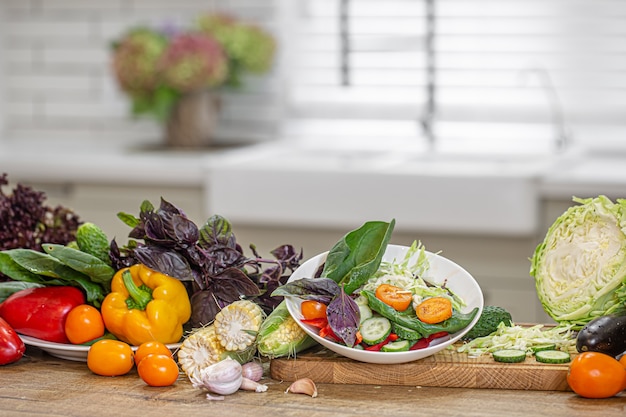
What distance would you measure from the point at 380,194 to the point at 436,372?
1.50 meters

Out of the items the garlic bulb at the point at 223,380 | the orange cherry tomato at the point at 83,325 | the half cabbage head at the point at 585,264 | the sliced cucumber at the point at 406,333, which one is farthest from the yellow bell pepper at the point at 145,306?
the half cabbage head at the point at 585,264

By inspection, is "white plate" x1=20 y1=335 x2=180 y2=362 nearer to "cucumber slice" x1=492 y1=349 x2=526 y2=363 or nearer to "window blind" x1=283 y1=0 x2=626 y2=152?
"cucumber slice" x1=492 y1=349 x2=526 y2=363

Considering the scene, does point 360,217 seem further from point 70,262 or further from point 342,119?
point 70,262

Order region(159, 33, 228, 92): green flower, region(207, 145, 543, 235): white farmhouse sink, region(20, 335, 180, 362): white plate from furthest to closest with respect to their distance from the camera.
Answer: region(159, 33, 228, 92): green flower
region(207, 145, 543, 235): white farmhouse sink
region(20, 335, 180, 362): white plate

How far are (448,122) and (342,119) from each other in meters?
0.42

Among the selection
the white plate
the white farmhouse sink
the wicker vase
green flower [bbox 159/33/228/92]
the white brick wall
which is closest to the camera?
the white plate

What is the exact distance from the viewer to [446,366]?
51.2 inches

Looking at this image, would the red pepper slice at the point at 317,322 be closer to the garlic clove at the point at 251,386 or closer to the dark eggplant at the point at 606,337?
the garlic clove at the point at 251,386

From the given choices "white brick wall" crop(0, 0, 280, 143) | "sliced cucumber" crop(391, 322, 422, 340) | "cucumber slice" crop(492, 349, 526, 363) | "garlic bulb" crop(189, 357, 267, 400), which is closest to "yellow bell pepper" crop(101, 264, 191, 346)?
"garlic bulb" crop(189, 357, 267, 400)

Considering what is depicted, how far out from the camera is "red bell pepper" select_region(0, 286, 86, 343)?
143 centimetres

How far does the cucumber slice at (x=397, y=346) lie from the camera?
4.26 feet

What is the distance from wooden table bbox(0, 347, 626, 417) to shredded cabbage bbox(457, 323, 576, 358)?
3.6 inches

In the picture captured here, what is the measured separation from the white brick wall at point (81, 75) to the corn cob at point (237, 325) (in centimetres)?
239

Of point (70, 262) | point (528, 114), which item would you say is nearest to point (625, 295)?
point (70, 262)
